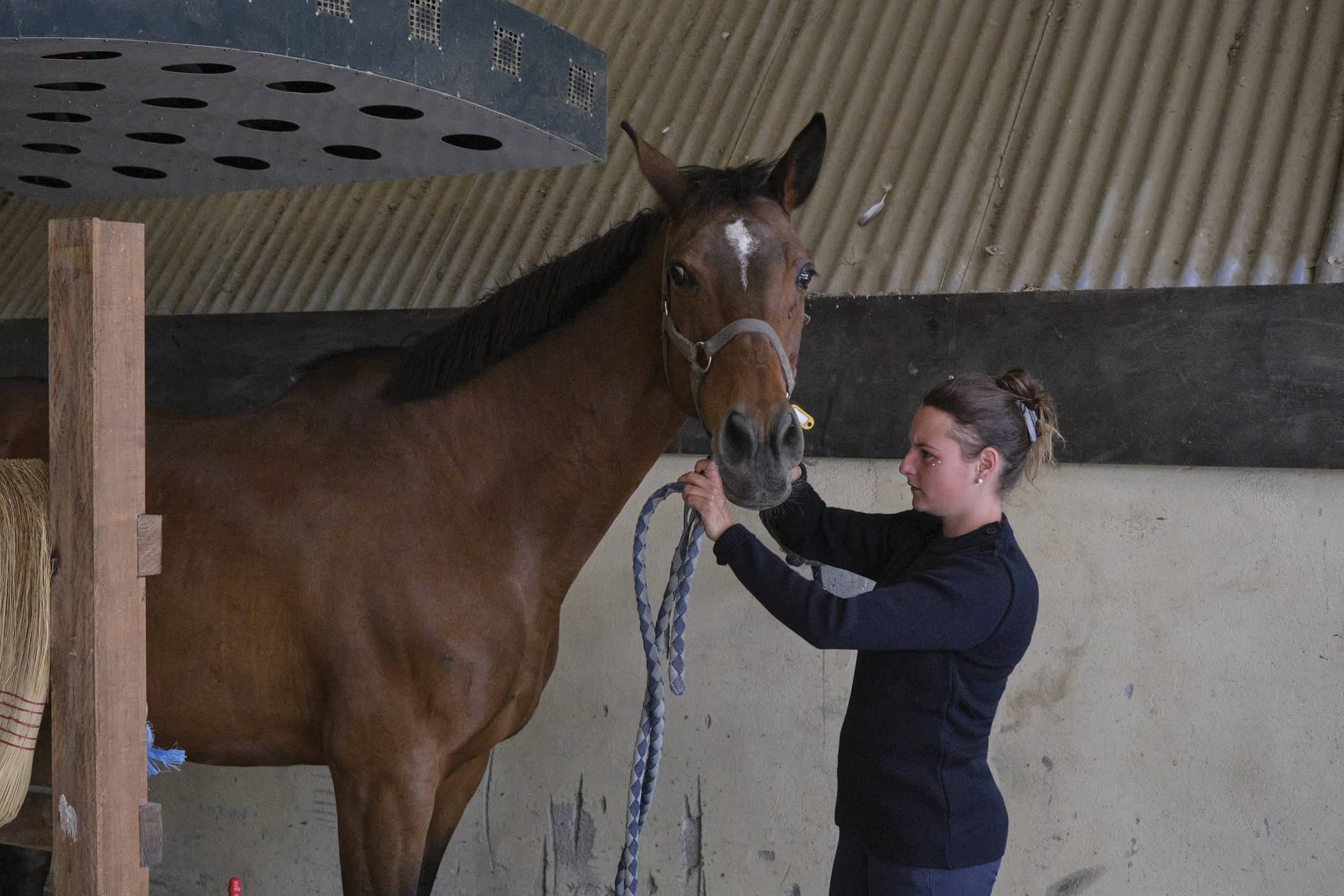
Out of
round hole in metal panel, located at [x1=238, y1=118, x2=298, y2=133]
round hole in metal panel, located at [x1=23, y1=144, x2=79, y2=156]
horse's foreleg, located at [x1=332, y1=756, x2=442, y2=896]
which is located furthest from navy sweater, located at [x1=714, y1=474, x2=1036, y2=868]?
round hole in metal panel, located at [x1=23, y1=144, x2=79, y2=156]

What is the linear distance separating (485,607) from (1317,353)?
1.62 metres

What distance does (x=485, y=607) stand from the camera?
1990 millimetres

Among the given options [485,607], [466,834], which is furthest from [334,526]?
[466,834]

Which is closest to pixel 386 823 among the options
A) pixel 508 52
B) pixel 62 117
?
pixel 508 52

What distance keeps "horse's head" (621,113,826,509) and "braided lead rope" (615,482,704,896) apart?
0.70 feet

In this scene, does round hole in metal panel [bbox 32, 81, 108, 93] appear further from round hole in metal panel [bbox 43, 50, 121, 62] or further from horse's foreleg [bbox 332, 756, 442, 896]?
horse's foreleg [bbox 332, 756, 442, 896]

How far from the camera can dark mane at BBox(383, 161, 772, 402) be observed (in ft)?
6.51

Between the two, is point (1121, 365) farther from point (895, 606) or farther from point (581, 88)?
point (581, 88)

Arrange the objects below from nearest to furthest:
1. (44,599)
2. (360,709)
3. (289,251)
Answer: (44,599), (360,709), (289,251)

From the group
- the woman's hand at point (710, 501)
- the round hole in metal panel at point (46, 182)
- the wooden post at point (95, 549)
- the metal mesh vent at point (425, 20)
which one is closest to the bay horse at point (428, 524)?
the woman's hand at point (710, 501)

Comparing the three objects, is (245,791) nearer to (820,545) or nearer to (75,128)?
(75,128)

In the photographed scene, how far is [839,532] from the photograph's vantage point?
6.55ft

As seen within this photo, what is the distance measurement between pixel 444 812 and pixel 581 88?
1394 mm

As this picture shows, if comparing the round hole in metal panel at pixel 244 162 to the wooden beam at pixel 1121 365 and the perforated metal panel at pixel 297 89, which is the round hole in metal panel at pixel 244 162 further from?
the wooden beam at pixel 1121 365
